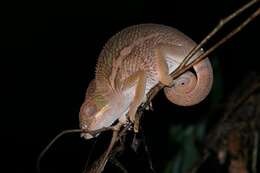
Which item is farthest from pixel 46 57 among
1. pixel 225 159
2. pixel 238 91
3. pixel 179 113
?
pixel 225 159

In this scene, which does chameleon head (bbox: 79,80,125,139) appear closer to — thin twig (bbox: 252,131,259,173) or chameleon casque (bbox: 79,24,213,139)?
chameleon casque (bbox: 79,24,213,139)

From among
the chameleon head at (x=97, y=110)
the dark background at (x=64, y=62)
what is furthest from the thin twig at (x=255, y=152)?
the dark background at (x=64, y=62)

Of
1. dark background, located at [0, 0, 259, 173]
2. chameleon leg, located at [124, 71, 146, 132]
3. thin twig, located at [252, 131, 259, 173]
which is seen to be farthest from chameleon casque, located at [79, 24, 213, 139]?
dark background, located at [0, 0, 259, 173]

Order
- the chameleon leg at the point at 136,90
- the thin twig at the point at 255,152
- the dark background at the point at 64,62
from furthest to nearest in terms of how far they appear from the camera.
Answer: the dark background at the point at 64,62 → the thin twig at the point at 255,152 → the chameleon leg at the point at 136,90

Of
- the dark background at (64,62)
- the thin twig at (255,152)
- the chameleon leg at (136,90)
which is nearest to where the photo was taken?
the chameleon leg at (136,90)

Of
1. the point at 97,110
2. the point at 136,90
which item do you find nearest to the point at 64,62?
the point at 97,110

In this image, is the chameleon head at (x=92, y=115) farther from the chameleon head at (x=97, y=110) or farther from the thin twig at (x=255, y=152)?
the thin twig at (x=255, y=152)

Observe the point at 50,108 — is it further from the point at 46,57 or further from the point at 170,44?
the point at 170,44
